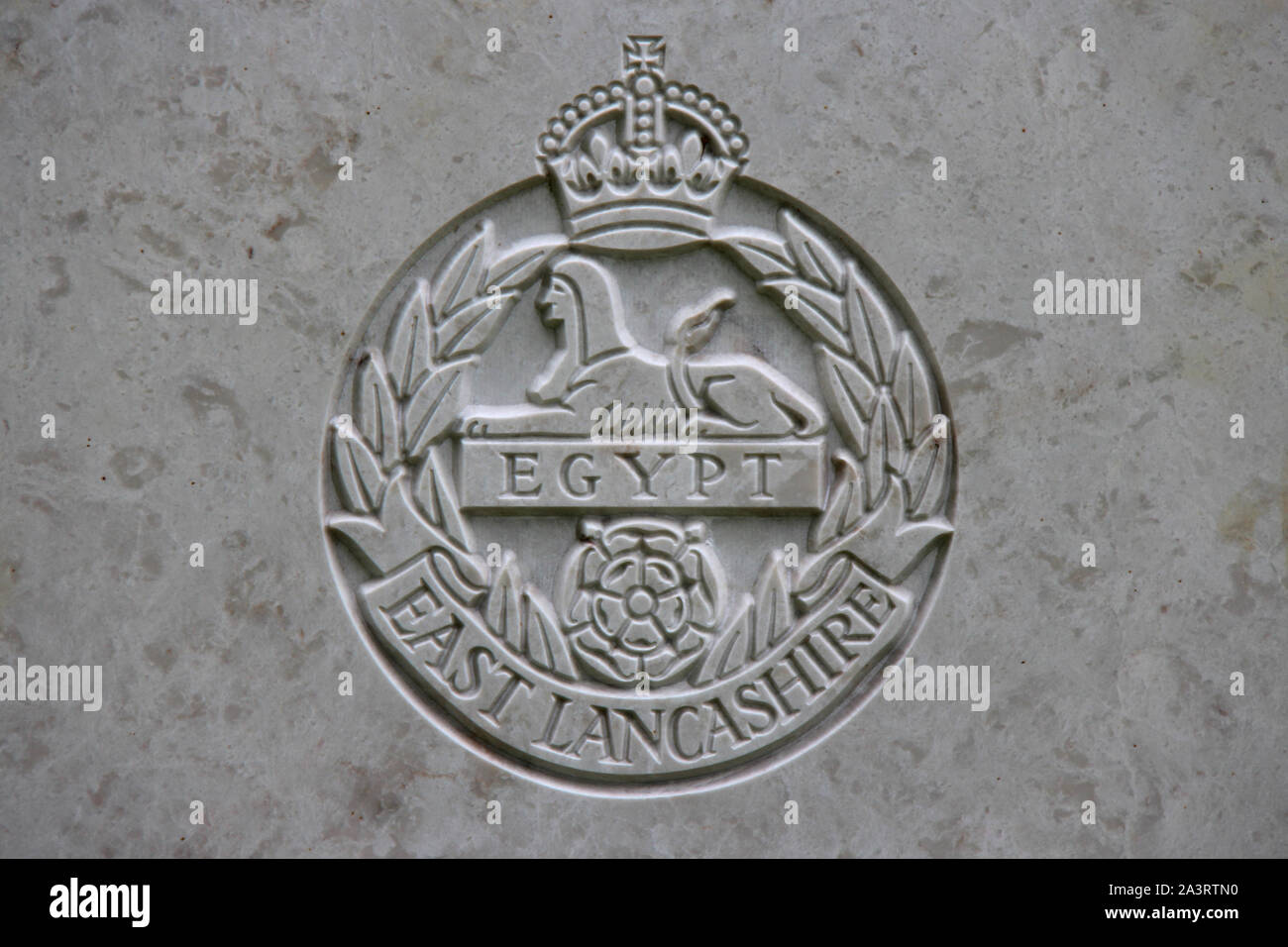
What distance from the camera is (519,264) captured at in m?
3.53

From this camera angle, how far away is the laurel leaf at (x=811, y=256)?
356 cm

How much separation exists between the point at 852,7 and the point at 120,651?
2.72 meters

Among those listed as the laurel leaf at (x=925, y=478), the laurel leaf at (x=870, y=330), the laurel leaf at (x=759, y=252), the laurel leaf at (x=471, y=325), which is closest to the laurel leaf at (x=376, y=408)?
the laurel leaf at (x=471, y=325)

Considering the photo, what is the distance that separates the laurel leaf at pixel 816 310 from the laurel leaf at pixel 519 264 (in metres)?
0.60

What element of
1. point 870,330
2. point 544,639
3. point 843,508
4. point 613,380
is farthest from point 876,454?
point 544,639

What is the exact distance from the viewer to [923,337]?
3.57 metres

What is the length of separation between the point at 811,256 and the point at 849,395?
41 centimetres

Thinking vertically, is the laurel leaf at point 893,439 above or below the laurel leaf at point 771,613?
above

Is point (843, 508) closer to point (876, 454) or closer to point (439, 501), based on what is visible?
point (876, 454)

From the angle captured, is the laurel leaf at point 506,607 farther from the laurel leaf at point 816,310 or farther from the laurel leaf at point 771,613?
the laurel leaf at point 816,310

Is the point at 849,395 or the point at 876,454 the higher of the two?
the point at 849,395

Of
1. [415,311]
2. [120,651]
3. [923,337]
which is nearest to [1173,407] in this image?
[923,337]

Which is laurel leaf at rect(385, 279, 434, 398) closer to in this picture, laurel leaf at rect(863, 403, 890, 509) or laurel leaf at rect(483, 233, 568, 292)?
laurel leaf at rect(483, 233, 568, 292)

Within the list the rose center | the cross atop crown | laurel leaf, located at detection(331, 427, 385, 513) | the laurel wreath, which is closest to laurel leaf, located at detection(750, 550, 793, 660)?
the laurel wreath
